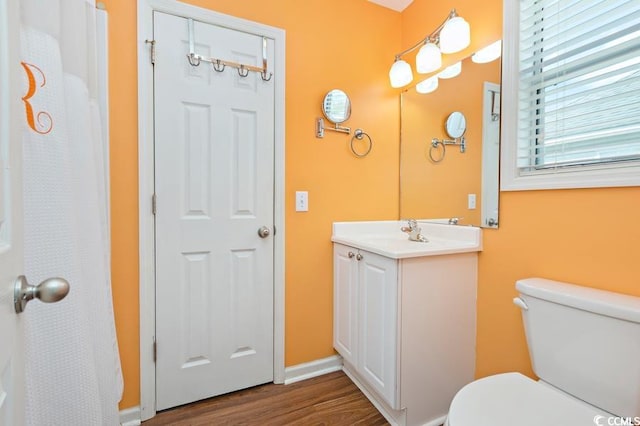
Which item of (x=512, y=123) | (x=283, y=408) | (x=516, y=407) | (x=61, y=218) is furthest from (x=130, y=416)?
(x=512, y=123)

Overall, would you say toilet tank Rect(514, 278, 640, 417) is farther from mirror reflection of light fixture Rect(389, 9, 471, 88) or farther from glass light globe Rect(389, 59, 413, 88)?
glass light globe Rect(389, 59, 413, 88)

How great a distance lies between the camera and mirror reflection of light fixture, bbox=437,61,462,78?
5.38 feet

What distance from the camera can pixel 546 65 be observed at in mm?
1256

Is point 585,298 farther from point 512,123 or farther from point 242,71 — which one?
point 242,71

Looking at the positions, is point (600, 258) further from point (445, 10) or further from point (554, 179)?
point (445, 10)

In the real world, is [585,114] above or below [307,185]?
above

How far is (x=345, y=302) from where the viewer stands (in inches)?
69.6

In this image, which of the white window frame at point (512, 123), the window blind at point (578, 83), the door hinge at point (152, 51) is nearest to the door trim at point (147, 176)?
the door hinge at point (152, 51)

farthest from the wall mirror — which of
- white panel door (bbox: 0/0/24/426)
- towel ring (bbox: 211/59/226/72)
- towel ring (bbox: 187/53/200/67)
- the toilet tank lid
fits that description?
white panel door (bbox: 0/0/24/426)

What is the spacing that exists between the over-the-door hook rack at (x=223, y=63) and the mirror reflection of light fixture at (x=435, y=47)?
0.84 metres

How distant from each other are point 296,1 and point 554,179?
166cm

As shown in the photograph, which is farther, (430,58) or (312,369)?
(312,369)

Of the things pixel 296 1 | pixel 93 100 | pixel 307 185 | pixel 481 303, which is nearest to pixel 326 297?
pixel 307 185

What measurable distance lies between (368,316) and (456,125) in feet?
3.89
